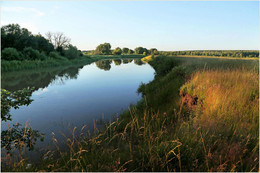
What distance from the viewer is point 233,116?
12.0ft

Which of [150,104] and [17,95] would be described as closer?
[17,95]

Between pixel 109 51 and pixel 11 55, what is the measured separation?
108504 millimetres

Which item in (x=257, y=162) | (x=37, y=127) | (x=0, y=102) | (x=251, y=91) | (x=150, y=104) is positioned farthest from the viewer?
→ (x=150, y=104)

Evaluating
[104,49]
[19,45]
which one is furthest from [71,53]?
[104,49]

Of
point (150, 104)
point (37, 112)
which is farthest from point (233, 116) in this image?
point (37, 112)

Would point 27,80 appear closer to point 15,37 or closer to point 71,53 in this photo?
point 15,37

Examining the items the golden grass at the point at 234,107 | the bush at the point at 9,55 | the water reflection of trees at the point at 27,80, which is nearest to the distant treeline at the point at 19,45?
the bush at the point at 9,55

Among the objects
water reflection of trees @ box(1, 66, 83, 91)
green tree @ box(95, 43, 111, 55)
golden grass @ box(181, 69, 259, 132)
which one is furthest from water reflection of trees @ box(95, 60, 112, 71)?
green tree @ box(95, 43, 111, 55)

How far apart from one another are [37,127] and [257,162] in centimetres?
680

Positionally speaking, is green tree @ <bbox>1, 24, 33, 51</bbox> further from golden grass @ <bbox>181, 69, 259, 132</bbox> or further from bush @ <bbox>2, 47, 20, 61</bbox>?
golden grass @ <bbox>181, 69, 259, 132</bbox>

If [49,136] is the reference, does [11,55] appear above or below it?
above

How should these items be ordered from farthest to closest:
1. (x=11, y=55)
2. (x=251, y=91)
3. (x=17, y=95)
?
(x=11, y=55) < (x=251, y=91) < (x=17, y=95)

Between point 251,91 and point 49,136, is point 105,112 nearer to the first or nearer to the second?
point 49,136

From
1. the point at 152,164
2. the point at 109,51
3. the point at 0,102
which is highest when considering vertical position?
the point at 109,51
